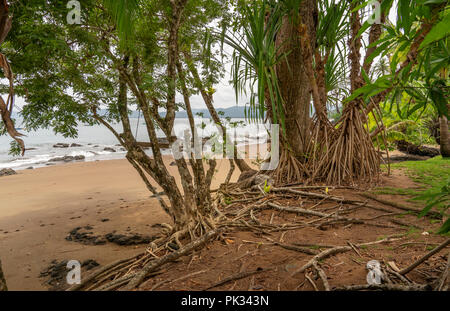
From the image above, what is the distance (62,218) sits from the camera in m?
4.14

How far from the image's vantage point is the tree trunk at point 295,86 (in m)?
2.99

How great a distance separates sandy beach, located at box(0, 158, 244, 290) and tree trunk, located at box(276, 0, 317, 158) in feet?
7.42

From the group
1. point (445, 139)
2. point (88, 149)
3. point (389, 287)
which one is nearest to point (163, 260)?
point (389, 287)

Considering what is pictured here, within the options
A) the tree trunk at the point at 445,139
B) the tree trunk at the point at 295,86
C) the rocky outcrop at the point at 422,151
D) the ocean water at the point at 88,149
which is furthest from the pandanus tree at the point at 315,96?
the rocky outcrop at the point at 422,151

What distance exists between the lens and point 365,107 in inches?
115

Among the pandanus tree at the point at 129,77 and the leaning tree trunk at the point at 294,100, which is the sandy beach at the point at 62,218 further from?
the leaning tree trunk at the point at 294,100

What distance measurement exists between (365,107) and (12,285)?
4022mm

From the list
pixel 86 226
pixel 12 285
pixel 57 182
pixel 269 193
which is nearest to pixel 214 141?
pixel 269 193

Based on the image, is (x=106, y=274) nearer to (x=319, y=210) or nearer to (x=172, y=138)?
(x=172, y=138)

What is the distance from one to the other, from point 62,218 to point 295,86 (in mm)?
4186

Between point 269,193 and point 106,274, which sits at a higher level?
point 269,193

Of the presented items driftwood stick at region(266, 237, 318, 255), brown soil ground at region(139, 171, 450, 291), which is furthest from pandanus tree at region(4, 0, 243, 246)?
driftwood stick at region(266, 237, 318, 255)

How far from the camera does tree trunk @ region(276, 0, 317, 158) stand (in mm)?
2992

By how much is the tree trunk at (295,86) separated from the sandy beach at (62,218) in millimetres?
2263
